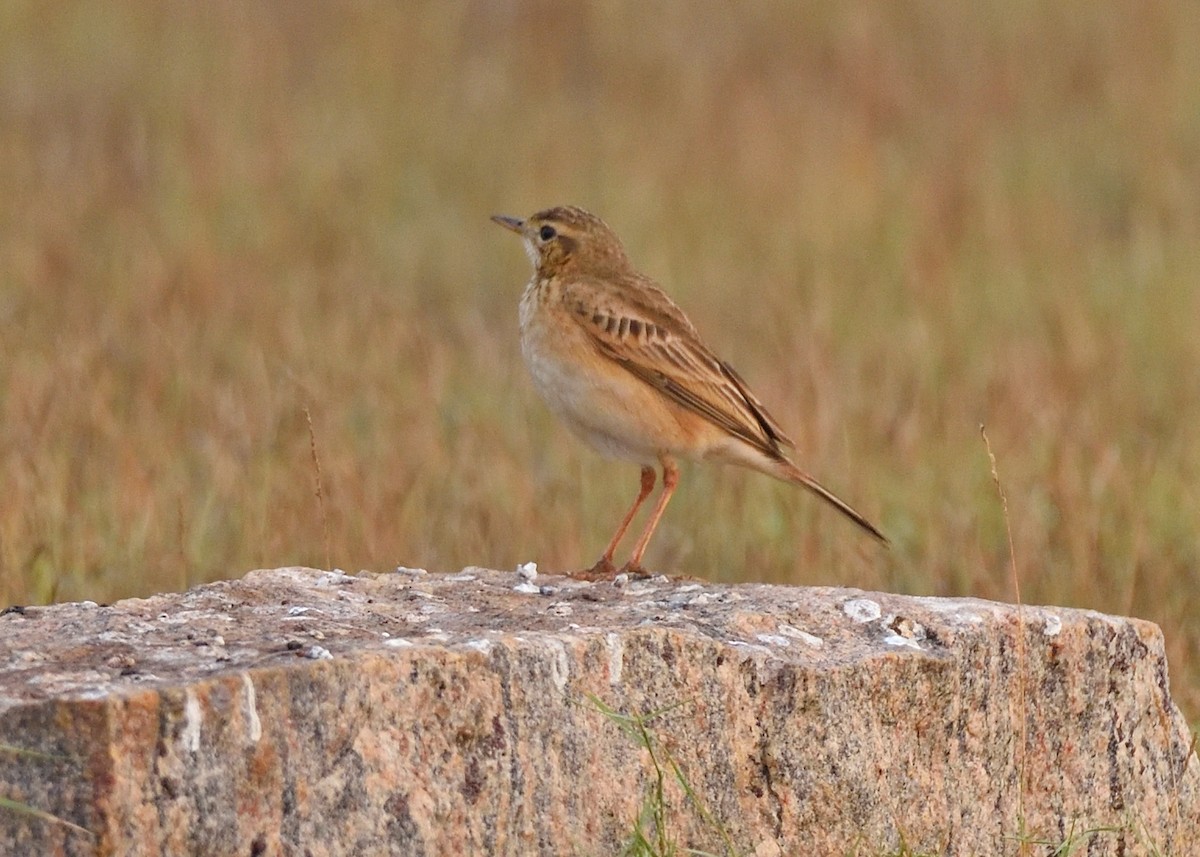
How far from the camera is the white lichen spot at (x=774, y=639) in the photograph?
15.5 feet

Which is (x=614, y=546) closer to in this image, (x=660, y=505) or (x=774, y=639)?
(x=660, y=505)

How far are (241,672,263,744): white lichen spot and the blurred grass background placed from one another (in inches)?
111

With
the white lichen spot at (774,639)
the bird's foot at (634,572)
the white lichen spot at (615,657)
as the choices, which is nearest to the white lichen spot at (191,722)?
the white lichen spot at (615,657)

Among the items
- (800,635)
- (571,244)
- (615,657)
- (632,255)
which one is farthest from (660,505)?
(632,255)

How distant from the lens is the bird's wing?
664 centimetres

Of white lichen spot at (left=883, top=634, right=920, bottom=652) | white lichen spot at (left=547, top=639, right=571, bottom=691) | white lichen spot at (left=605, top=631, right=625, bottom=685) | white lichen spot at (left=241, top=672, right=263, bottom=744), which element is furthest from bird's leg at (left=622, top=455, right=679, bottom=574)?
white lichen spot at (left=241, top=672, right=263, bottom=744)

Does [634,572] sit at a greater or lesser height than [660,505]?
lesser

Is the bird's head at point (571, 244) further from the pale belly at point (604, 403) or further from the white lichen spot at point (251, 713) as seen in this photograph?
the white lichen spot at point (251, 713)

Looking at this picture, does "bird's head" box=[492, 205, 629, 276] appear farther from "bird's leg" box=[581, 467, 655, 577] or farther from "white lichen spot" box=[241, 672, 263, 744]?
"white lichen spot" box=[241, 672, 263, 744]

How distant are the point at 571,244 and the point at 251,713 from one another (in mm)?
3487

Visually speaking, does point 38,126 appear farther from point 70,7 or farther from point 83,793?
point 83,793

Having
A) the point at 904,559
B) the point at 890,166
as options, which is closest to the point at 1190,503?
the point at 904,559

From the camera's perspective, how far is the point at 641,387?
659 centimetres

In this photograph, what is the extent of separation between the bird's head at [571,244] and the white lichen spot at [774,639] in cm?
249
